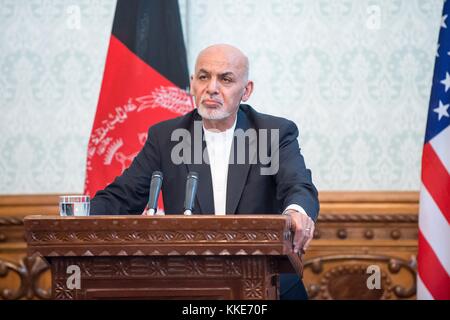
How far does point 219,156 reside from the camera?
3617 millimetres

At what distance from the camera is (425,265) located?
4371 mm

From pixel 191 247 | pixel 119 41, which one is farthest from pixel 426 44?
pixel 191 247

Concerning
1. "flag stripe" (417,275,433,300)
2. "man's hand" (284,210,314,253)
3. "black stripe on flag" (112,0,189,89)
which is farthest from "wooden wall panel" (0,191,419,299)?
"man's hand" (284,210,314,253)

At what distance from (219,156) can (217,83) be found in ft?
1.10

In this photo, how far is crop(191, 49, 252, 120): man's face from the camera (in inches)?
139

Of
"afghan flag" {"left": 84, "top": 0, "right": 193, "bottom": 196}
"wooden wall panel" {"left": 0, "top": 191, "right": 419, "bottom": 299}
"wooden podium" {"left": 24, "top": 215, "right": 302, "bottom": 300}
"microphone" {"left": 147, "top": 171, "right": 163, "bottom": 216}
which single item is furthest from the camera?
"wooden wall panel" {"left": 0, "top": 191, "right": 419, "bottom": 299}

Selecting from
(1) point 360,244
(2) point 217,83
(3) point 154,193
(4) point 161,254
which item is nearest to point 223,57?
(2) point 217,83

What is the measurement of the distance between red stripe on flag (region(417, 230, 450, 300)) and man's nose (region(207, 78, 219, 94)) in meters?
1.59

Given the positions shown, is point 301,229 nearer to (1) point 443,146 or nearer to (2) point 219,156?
(2) point 219,156

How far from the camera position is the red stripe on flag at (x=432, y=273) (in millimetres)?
4332

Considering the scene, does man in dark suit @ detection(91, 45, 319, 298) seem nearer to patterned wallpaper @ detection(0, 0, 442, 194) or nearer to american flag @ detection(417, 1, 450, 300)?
american flag @ detection(417, 1, 450, 300)

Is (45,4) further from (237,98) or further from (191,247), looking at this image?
(191,247)

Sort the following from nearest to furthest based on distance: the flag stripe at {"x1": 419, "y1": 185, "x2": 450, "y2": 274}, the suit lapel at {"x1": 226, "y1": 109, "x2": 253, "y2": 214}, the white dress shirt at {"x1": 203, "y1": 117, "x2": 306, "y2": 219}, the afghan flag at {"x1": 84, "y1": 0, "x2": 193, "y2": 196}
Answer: the suit lapel at {"x1": 226, "y1": 109, "x2": 253, "y2": 214}
the white dress shirt at {"x1": 203, "y1": 117, "x2": 306, "y2": 219}
the flag stripe at {"x1": 419, "y1": 185, "x2": 450, "y2": 274}
the afghan flag at {"x1": 84, "y1": 0, "x2": 193, "y2": 196}

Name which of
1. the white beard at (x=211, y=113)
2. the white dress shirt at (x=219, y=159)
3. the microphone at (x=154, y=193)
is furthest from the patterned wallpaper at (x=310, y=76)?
the microphone at (x=154, y=193)
